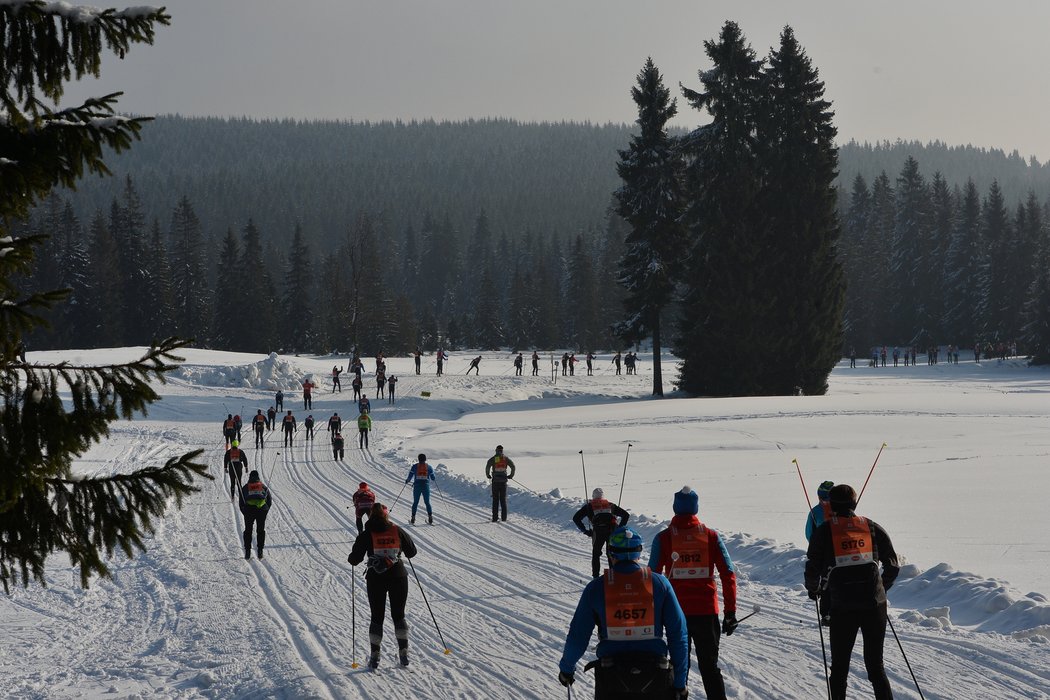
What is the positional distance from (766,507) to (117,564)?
40.6 feet

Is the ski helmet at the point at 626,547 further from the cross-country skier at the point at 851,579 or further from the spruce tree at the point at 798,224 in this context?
the spruce tree at the point at 798,224

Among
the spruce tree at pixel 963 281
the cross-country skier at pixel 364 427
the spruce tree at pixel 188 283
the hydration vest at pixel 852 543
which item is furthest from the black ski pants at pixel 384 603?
the spruce tree at pixel 963 281

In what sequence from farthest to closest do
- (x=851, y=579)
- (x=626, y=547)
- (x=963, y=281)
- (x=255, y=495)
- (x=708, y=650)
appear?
(x=963, y=281) < (x=255, y=495) < (x=708, y=650) < (x=851, y=579) < (x=626, y=547)

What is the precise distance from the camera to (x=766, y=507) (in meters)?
18.7

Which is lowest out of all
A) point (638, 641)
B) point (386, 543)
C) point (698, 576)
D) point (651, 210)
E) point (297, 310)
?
point (386, 543)

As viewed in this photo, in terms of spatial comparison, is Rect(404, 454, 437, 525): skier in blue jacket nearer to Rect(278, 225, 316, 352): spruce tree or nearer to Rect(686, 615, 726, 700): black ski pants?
Rect(686, 615, 726, 700): black ski pants

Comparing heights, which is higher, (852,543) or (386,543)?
(852,543)

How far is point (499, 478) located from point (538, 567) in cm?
427

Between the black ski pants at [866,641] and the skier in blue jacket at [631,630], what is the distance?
7.14ft

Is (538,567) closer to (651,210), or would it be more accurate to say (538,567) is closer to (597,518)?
(597,518)

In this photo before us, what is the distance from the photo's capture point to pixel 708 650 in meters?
7.57

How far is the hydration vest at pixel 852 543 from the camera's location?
725cm

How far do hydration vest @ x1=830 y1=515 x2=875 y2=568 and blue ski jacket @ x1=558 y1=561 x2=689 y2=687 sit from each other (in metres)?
2.23

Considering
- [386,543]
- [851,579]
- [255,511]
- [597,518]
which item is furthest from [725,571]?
[255,511]
